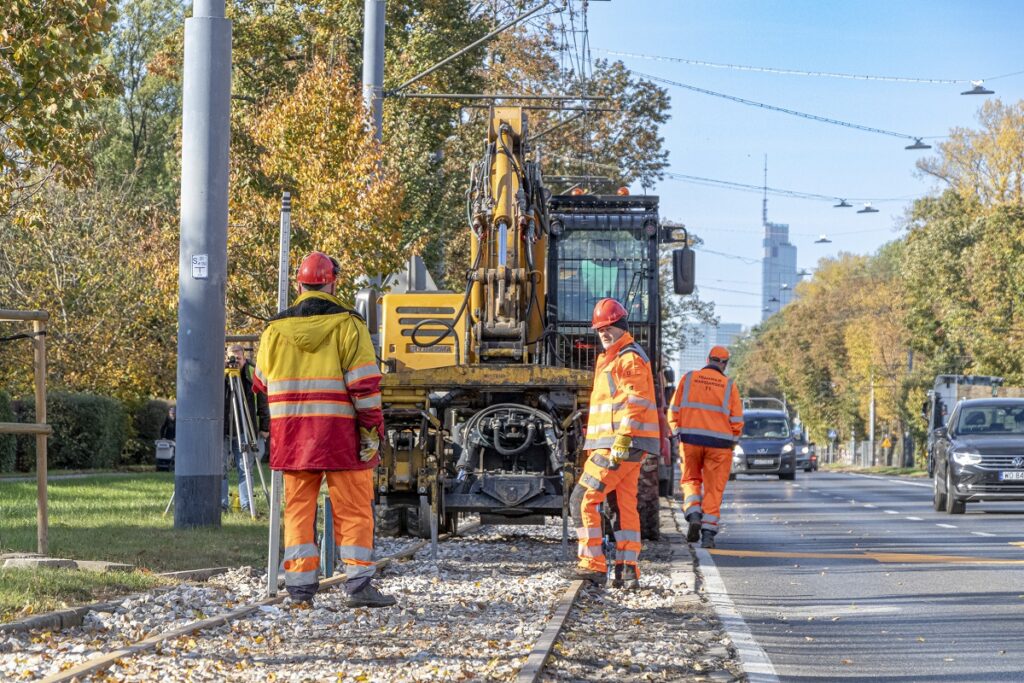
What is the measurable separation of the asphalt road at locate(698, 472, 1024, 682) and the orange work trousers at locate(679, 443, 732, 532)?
503 mm

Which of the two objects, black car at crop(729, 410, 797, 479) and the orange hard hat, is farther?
black car at crop(729, 410, 797, 479)

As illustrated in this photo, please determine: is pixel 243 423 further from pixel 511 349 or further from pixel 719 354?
pixel 719 354

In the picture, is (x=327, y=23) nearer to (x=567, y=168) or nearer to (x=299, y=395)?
(x=567, y=168)

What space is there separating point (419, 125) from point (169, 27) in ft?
89.0

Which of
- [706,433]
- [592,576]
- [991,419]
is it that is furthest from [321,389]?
[991,419]

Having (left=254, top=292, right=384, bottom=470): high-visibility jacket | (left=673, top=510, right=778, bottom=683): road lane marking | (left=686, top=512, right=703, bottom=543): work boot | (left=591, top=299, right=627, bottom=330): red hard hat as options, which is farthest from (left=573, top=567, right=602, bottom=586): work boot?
(left=686, top=512, right=703, bottom=543): work boot

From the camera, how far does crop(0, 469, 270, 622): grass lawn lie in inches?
397

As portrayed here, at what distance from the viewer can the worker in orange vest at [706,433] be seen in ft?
51.7

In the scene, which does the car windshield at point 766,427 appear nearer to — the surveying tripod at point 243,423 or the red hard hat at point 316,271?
the surveying tripod at point 243,423

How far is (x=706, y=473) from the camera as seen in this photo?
1577 centimetres

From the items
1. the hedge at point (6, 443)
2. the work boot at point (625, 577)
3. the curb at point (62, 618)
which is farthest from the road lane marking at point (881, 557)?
the hedge at point (6, 443)

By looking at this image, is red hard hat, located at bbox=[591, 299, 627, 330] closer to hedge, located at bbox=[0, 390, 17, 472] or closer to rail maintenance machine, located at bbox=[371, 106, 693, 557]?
rail maintenance machine, located at bbox=[371, 106, 693, 557]

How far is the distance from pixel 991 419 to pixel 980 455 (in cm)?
142

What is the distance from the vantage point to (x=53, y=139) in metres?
16.0
